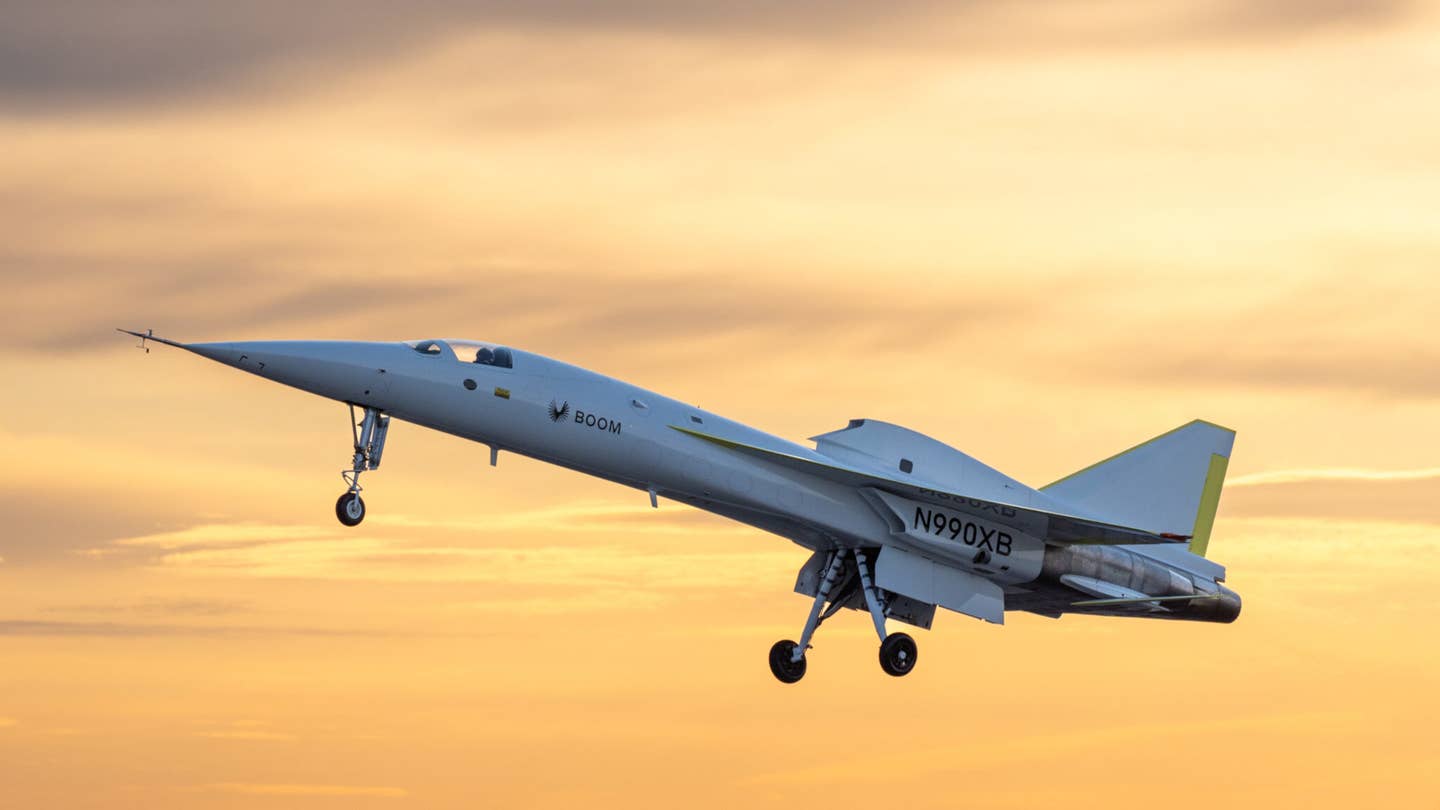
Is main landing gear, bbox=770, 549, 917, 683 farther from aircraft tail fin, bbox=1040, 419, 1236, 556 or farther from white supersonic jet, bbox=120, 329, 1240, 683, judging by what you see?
aircraft tail fin, bbox=1040, 419, 1236, 556

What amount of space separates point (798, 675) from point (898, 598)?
271 cm

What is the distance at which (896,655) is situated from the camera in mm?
37844

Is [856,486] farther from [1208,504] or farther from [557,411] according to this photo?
[1208,504]

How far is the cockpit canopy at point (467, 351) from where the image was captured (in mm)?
33969

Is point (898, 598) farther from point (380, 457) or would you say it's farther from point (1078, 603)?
point (380, 457)

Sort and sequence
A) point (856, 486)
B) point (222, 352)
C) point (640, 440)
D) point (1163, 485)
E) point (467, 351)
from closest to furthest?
point (222, 352)
point (467, 351)
point (640, 440)
point (856, 486)
point (1163, 485)

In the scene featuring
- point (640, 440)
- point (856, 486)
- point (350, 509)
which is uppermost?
point (856, 486)

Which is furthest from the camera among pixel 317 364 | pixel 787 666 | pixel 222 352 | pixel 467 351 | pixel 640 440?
pixel 787 666

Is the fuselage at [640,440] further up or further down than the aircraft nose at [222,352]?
further up

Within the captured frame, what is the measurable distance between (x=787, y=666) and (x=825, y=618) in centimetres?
141

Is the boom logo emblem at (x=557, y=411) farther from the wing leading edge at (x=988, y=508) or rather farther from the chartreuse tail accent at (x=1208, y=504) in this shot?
the chartreuse tail accent at (x=1208, y=504)

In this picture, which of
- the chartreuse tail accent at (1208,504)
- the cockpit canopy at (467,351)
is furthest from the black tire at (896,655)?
the cockpit canopy at (467,351)

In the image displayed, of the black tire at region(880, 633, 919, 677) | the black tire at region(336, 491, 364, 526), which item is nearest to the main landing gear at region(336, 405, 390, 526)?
the black tire at region(336, 491, 364, 526)

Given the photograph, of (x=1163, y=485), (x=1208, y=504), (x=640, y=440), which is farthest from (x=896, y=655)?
(x=1208, y=504)
